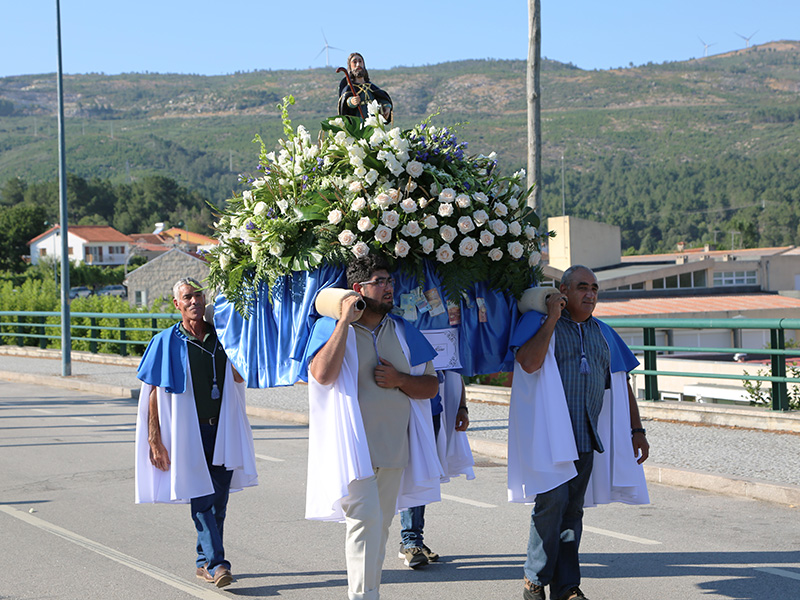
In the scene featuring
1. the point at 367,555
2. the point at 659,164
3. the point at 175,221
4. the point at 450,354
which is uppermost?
the point at 659,164

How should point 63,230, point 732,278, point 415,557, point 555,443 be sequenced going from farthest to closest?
point 732,278 → point 63,230 → point 415,557 → point 555,443

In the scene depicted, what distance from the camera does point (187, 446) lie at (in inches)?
229

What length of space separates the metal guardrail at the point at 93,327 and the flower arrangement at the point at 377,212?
1384 centimetres

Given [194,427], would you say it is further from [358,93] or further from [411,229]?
[358,93]

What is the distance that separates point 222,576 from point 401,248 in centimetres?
234

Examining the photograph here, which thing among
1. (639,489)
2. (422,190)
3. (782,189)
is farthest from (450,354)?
(782,189)

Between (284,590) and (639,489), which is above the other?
(639,489)

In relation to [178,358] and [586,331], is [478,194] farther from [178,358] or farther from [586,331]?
[178,358]

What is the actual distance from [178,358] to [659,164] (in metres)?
195

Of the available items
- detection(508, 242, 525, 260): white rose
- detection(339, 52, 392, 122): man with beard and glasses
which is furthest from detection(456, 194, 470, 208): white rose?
detection(339, 52, 392, 122): man with beard and glasses

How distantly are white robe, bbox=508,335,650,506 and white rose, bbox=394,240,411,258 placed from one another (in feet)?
3.00

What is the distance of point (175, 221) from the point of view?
155125mm

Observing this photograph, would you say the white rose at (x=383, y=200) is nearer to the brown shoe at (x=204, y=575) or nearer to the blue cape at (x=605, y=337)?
the blue cape at (x=605, y=337)

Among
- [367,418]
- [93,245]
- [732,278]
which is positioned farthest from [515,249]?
[93,245]
